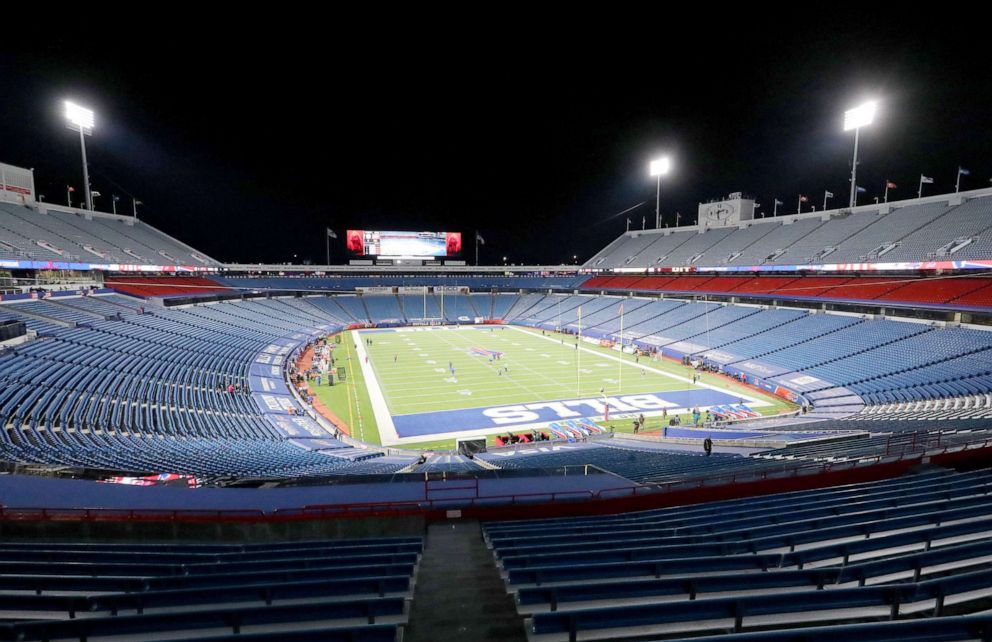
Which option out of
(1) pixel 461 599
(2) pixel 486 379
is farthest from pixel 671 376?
(1) pixel 461 599

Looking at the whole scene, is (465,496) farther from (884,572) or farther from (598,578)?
(884,572)

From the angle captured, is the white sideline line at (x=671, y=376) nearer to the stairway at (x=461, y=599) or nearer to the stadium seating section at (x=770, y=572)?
the stadium seating section at (x=770, y=572)

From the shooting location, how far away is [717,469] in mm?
11945

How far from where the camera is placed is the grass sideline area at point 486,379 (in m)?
26.7

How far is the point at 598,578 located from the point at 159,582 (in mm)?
4334

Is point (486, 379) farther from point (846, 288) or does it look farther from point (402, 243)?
point (402, 243)

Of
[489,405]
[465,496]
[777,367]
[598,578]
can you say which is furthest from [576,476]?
[777,367]

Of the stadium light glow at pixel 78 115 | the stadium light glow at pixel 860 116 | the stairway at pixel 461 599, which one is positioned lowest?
the stairway at pixel 461 599

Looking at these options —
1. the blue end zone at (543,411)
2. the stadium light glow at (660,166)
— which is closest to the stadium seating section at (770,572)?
the blue end zone at (543,411)

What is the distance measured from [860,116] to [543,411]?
3720 centimetres

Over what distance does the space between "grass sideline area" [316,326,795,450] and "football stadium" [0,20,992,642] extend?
1.15 feet

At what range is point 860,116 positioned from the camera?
3831cm

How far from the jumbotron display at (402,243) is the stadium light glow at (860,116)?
4658 cm

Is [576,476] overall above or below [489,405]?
above
